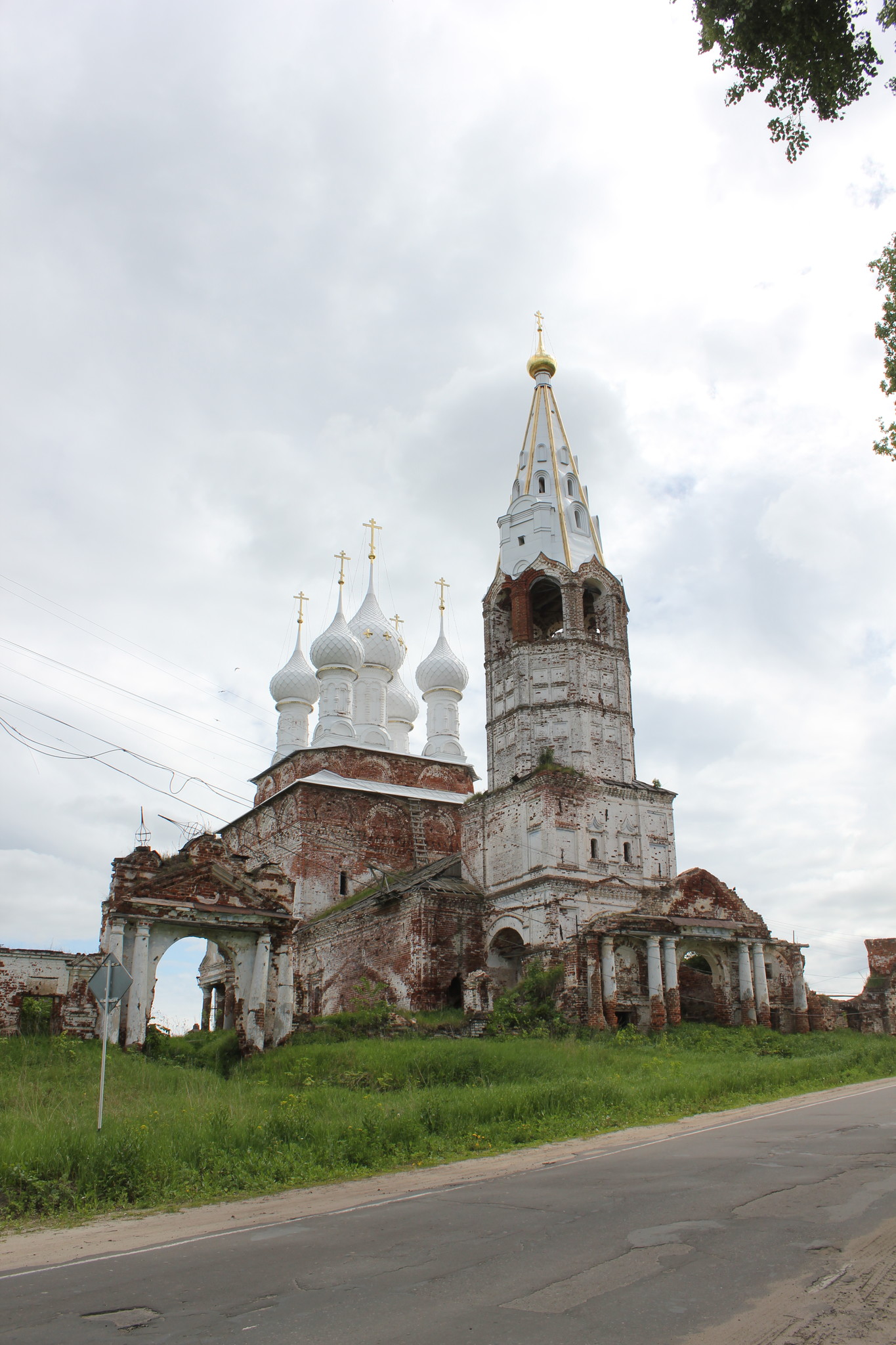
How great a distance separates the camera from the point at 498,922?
1137 inches

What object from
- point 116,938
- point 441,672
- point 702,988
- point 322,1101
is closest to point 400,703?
point 441,672

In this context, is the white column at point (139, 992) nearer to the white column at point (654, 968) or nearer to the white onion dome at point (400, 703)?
the white column at point (654, 968)

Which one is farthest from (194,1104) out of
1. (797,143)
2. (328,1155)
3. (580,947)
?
(580,947)

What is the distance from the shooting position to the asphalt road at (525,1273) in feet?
15.7

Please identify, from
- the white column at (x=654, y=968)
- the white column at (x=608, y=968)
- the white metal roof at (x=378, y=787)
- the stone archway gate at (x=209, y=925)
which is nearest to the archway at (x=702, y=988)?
the white column at (x=654, y=968)

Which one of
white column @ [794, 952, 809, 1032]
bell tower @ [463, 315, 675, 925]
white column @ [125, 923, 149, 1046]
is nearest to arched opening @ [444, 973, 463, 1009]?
bell tower @ [463, 315, 675, 925]

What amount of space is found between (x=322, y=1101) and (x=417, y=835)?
78.6ft

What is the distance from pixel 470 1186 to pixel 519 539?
86.4 ft

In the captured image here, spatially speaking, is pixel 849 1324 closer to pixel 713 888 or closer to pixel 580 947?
pixel 580 947

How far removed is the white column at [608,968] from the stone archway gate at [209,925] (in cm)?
797

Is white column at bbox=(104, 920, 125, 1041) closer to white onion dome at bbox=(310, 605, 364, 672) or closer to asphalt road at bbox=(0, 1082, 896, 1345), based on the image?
asphalt road at bbox=(0, 1082, 896, 1345)

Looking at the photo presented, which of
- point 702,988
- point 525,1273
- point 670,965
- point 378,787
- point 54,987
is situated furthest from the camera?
point 378,787

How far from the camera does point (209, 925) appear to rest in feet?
71.7

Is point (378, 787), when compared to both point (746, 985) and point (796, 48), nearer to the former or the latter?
point (746, 985)
